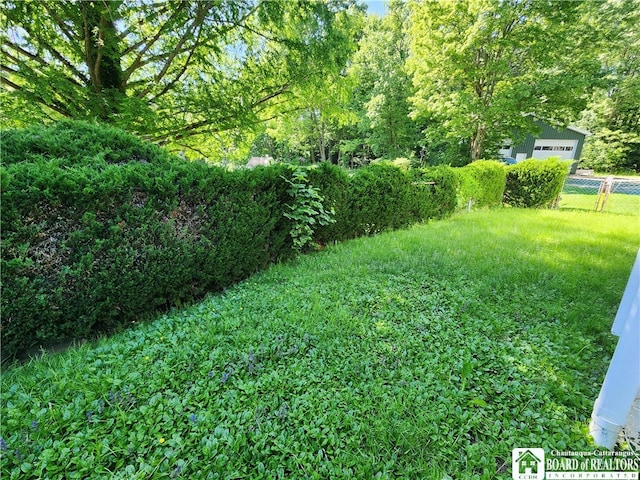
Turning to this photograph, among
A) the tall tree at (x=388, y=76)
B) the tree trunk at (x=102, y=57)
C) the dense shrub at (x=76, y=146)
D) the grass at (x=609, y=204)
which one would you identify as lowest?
the grass at (x=609, y=204)

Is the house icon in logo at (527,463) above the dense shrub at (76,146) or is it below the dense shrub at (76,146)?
below

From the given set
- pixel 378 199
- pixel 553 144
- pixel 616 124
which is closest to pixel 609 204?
pixel 378 199

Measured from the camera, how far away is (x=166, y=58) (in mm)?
4465

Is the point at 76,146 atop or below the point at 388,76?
below

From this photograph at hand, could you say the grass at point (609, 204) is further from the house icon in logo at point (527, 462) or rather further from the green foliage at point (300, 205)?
the house icon in logo at point (527, 462)

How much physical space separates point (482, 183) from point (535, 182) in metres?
2.36

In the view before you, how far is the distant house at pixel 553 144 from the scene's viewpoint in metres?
22.3

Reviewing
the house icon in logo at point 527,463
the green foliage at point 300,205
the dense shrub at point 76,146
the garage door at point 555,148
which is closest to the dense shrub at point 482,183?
the green foliage at point 300,205

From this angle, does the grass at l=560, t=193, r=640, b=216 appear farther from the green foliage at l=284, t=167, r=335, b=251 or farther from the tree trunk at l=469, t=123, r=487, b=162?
the green foliage at l=284, t=167, r=335, b=251

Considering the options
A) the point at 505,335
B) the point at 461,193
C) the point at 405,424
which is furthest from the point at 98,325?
the point at 461,193

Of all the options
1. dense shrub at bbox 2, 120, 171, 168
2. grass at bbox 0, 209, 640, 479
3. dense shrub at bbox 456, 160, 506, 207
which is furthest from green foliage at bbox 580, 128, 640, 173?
dense shrub at bbox 2, 120, 171, 168

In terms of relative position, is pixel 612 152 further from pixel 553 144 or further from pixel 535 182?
pixel 535 182

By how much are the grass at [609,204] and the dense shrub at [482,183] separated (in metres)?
2.78

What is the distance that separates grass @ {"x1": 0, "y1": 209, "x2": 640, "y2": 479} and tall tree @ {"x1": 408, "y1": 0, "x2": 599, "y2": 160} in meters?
10.8
